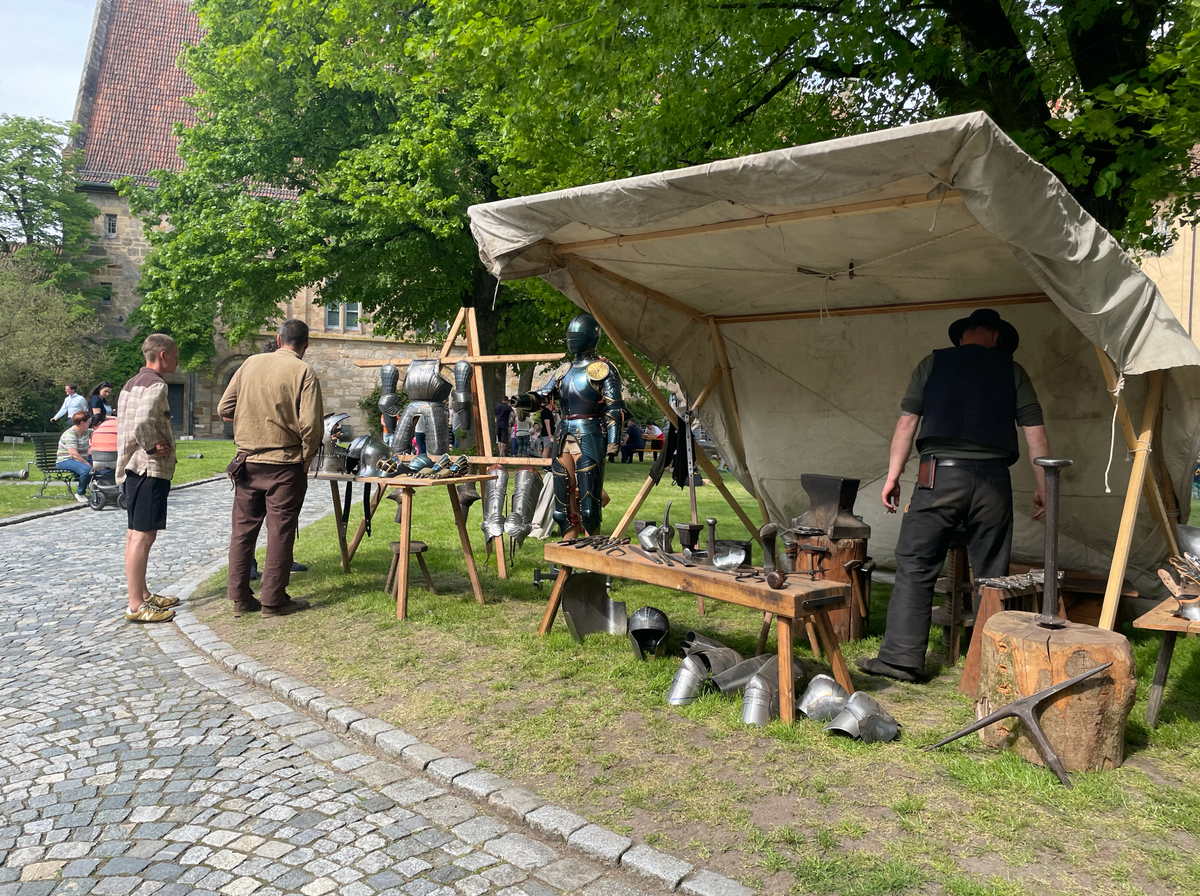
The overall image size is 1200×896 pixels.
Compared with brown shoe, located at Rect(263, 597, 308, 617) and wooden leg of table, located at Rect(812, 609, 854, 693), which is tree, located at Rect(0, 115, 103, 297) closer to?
brown shoe, located at Rect(263, 597, 308, 617)

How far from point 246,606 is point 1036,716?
4.76 metres

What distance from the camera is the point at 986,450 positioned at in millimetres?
4203

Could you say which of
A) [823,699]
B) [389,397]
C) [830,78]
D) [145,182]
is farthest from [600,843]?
[145,182]

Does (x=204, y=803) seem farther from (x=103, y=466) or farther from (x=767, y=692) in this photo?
(x=103, y=466)

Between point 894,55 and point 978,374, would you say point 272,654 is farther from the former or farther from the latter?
point 894,55

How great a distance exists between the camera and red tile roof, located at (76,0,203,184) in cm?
2969

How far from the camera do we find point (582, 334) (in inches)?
249

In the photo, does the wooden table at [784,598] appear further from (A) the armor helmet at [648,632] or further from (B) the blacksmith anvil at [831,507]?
(B) the blacksmith anvil at [831,507]

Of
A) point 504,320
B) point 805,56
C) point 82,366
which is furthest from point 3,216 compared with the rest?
point 805,56

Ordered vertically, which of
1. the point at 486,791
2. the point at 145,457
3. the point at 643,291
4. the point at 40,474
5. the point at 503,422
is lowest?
the point at 40,474

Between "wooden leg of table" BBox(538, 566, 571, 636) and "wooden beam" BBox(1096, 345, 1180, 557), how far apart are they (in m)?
2.88

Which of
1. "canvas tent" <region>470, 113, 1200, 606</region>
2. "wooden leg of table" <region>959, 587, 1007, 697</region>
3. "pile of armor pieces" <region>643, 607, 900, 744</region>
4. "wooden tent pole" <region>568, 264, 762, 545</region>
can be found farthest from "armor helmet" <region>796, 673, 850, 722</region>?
"wooden tent pole" <region>568, 264, 762, 545</region>

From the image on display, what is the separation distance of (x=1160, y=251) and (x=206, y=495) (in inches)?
492

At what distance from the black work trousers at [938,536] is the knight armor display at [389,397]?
463 cm
